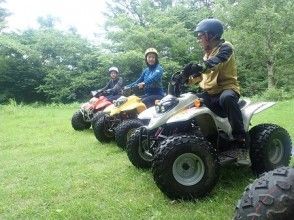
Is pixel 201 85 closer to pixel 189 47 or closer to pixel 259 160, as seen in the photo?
pixel 259 160

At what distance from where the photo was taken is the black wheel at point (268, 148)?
533 centimetres

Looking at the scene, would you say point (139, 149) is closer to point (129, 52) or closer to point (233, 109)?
point (233, 109)

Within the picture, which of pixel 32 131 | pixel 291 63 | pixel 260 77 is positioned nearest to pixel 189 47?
pixel 260 77

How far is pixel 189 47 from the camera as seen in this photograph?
91.9 ft

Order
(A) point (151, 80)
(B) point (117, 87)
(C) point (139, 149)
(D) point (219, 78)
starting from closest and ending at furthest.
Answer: (D) point (219, 78) → (C) point (139, 149) → (A) point (151, 80) → (B) point (117, 87)

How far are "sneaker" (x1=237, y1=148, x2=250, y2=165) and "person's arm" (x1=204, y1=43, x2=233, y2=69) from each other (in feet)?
3.90

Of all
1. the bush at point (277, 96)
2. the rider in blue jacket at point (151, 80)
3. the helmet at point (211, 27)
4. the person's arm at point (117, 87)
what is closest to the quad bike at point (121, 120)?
the rider in blue jacket at point (151, 80)

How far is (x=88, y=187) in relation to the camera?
557 centimetres

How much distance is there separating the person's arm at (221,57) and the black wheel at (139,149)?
153 centimetres

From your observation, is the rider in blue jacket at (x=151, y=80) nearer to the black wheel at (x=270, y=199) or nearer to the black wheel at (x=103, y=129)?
the black wheel at (x=103, y=129)

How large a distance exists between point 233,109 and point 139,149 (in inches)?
65.4

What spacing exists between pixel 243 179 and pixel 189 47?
23.2 meters

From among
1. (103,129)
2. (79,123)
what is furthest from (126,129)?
(79,123)

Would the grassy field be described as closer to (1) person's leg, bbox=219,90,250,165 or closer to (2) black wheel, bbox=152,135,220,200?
(2) black wheel, bbox=152,135,220,200
